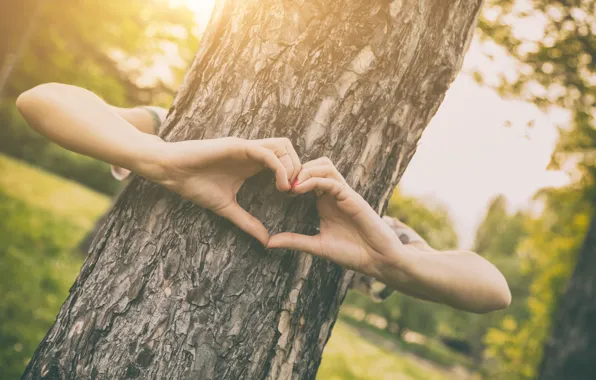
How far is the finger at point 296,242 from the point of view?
157 centimetres

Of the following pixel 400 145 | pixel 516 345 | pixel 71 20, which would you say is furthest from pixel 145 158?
pixel 71 20

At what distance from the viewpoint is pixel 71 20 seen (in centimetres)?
988

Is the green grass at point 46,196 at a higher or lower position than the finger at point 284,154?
lower

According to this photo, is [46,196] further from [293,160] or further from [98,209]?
[293,160]

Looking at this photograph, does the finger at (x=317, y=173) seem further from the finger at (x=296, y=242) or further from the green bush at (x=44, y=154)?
the green bush at (x=44, y=154)

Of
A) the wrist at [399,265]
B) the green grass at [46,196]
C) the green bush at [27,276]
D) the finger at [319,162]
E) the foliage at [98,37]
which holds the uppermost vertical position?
the foliage at [98,37]

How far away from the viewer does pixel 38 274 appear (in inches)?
227

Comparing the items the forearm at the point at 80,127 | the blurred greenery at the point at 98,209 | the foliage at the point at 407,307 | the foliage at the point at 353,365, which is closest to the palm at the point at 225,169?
the forearm at the point at 80,127

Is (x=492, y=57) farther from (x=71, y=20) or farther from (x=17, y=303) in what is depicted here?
(x=71, y=20)

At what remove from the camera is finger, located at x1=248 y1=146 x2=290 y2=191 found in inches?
56.3

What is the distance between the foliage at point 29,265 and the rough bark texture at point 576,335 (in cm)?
480

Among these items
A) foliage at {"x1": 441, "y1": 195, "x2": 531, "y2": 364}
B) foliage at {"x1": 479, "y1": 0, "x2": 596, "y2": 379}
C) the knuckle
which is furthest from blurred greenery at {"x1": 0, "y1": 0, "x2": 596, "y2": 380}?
foliage at {"x1": 441, "y1": 195, "x2": 531, "y2": 364}

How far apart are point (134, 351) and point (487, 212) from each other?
34.9 meters

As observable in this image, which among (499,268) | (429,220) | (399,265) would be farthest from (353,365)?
(499,268)
